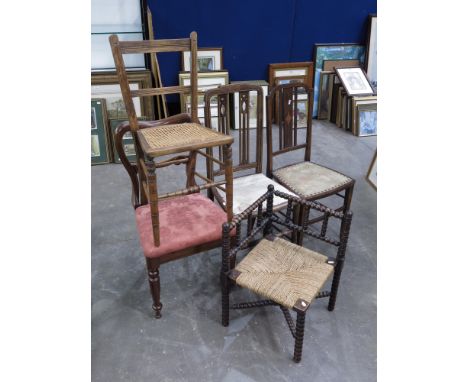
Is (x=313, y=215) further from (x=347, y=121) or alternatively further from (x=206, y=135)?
(x=347, y=121)

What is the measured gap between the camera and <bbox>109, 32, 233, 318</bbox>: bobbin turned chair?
1550 mm

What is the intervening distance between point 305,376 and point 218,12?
12.2 feet

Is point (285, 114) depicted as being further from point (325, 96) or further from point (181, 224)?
point (325, 96)

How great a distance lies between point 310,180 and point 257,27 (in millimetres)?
2716

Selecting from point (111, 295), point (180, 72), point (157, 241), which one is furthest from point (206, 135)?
point (180, 72)

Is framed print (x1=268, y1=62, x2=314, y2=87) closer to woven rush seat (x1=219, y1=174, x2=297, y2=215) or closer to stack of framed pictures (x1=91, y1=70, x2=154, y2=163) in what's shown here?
stack of framed pictures (x1=91, y1=70, x2=154, y2=163)

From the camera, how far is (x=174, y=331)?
1.75 metres

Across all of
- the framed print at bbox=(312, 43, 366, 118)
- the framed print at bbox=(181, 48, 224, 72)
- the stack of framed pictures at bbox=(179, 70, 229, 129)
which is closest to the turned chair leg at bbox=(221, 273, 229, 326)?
the stack of framed pictures at bbox=(179, 70, 229, 129)

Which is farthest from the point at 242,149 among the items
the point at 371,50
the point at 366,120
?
the point at 371,50

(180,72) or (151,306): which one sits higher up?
(180,72)

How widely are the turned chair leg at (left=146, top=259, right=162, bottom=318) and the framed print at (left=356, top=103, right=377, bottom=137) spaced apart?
3246 millimetres

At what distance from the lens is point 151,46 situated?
64.4 inches

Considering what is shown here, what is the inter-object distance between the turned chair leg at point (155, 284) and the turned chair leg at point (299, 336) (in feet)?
Answer: 2.17

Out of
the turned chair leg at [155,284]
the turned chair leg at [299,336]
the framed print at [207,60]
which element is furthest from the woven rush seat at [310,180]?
the framed print at [207,60]
